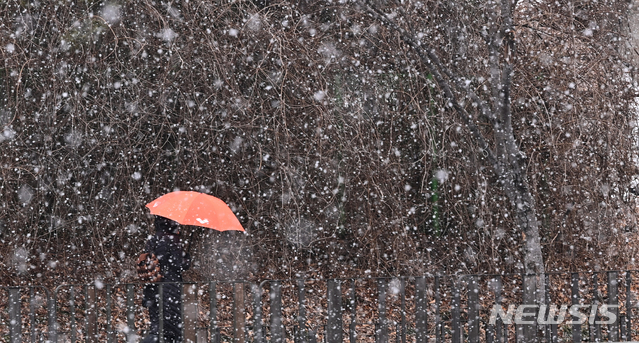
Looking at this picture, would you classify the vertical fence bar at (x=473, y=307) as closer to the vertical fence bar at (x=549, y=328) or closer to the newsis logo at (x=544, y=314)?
the newsis logo at (x=544, y=314)

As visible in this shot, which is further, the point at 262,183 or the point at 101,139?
the point at 262,183

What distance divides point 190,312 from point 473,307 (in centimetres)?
163

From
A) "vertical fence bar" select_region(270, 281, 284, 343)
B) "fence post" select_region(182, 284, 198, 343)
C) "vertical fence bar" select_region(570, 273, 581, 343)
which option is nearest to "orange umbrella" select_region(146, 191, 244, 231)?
"fence post" select_region(182, 284, 198, 343)

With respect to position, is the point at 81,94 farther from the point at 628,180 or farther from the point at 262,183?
the point at 628,180

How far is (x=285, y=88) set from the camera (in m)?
7.26

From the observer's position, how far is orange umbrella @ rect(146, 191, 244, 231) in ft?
17.5

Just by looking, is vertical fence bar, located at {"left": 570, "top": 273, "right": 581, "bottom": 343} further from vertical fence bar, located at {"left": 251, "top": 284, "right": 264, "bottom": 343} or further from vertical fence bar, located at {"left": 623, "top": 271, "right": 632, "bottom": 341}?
vertical fence bar, located at {"left": 251, "top": 284, "right": 264, "bottom": 343}

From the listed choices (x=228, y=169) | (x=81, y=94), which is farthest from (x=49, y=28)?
(x=228, y=169)

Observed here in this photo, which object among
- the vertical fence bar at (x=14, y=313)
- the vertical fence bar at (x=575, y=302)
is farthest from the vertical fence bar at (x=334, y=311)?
the vertical fence bar at (x=14, y=313)

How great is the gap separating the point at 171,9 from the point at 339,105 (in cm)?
217

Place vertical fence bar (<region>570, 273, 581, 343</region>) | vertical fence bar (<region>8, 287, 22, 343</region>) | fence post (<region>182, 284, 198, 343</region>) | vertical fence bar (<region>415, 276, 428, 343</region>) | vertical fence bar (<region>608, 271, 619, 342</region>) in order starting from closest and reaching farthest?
fence post (<region>182, 284, 198, 343</region>) → vertical fence bar (<region>8, 287, 22, 343</region>) → vertical fence bar (<region>415, 276, 428, 343</region>) → vertical fence bar (<region>570, 273, 581, 343</region>) → vertical fence bar (<region>608, 271, 619, 342</region>)

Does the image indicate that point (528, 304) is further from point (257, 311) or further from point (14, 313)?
point (14, 313)

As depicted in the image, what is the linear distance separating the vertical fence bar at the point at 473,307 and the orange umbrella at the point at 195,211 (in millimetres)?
2260

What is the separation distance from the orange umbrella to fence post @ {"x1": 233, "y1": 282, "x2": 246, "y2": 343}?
5.87 feet
